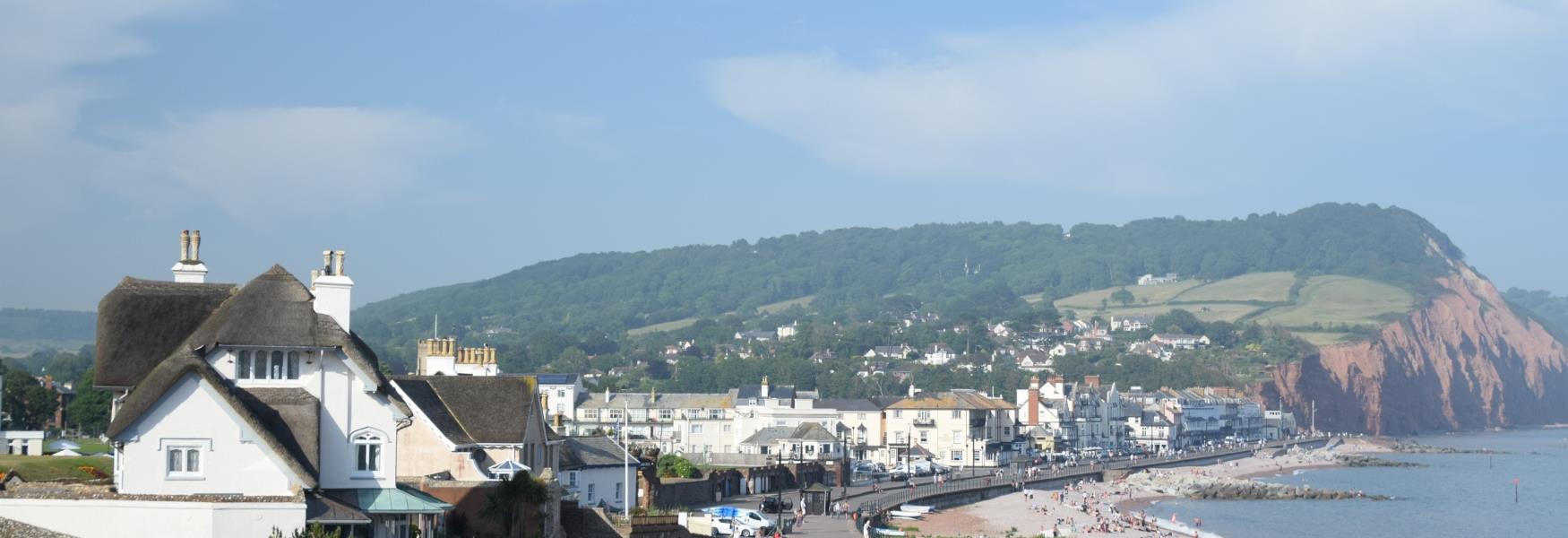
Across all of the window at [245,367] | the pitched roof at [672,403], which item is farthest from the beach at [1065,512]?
the window at [245,367]

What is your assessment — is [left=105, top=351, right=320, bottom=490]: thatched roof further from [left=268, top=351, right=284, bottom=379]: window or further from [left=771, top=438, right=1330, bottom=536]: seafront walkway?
[left=771, top=438, right=1330, bottom=536]: seafront walkway

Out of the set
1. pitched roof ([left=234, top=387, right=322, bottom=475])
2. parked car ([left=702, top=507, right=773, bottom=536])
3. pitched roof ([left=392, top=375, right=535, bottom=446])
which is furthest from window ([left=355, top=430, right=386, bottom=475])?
parked car ([left=702, top=507, right=773, bottom=536])

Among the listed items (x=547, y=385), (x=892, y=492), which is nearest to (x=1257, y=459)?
(x=547, y=385)

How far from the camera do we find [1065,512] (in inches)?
3617

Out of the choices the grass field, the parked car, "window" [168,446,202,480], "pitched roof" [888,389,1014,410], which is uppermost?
"pitched roof" [888,389,1014,410]

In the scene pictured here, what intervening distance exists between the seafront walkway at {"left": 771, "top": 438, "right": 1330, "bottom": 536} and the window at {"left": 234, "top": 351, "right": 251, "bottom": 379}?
3128 centimetres

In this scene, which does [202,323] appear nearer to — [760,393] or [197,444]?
[197,444]

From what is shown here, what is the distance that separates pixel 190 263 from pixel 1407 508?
93091 millimetres

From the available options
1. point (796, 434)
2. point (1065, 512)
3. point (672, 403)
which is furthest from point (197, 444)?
point (672, 403)

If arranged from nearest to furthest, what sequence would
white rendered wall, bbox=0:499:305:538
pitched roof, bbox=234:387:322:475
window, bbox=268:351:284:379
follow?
white rendered wall, bbox=0:499:305:538 → pitched roof, bbox=234:387:322:475 → window, bbox=268:351:284:379

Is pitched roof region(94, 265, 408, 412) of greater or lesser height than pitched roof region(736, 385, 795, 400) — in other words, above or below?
above

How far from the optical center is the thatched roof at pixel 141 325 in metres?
27.8

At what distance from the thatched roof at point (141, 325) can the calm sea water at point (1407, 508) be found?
6771 cm

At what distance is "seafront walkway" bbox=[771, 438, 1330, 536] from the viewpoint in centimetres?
6444
